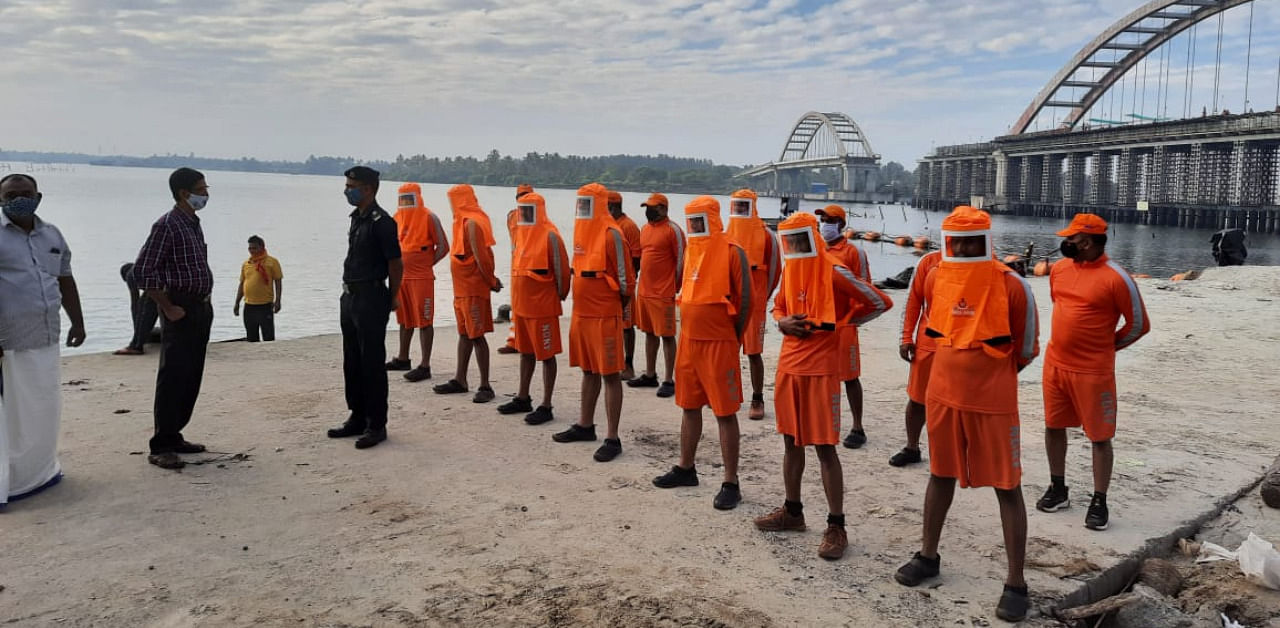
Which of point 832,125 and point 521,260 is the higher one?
point 832,125

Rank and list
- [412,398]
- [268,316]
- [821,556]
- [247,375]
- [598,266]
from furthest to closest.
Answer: [268,316], [247,375], [412,398], [598,266], [821,556]

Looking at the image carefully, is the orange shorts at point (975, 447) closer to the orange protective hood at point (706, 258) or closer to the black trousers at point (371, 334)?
the orange protective hood at point (706, 258)

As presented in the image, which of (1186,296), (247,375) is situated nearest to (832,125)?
(1186,296)

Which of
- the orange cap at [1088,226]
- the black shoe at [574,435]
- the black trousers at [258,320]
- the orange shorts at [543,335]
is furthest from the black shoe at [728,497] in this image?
the black trousers at [258,320]

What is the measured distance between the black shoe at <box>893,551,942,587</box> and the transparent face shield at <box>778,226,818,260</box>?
1.75m

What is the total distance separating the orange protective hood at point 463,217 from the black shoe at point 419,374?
4.68 ft

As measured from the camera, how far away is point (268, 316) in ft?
40.5

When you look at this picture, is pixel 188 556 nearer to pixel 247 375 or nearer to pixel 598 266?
pixel 598 266

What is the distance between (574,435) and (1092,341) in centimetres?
389

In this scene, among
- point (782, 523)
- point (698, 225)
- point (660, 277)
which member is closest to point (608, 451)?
point (782, 523)

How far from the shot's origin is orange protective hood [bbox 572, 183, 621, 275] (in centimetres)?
695

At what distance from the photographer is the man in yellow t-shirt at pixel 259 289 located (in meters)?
12.1

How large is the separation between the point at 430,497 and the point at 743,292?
97.8 inches

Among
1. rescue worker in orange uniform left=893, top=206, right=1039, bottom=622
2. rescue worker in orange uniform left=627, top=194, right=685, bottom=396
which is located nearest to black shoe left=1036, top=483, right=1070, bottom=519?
rescue worker in orange uniform left=893, top=206, right=1039, bottom=622
